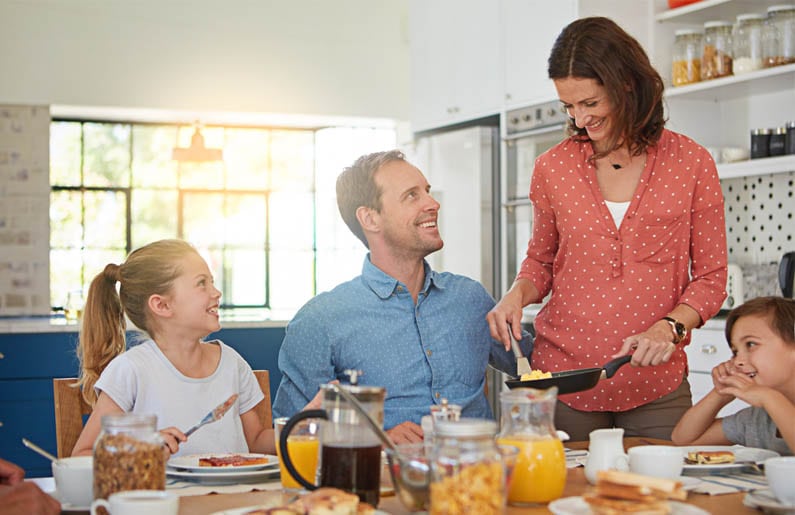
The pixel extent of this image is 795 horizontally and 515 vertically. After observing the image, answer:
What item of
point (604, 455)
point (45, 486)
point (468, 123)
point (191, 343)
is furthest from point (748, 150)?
point (45, 486)

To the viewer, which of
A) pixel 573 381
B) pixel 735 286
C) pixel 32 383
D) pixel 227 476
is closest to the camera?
pixel 227 476

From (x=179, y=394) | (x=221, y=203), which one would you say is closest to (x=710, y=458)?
(x=179, y=394)

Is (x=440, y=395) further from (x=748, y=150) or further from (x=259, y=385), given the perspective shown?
(x=748, y=150)

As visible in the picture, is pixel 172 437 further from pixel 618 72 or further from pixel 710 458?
pixel 618 72

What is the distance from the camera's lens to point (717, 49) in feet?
12.8

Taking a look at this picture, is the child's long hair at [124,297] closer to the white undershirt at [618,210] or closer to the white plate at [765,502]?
the white undershirt at [618,210]

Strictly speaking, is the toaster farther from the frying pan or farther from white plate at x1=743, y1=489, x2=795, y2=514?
white plate at x1=743, y1=489, x2=795, y2=514

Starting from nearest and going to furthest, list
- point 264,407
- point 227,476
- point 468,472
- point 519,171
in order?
point 468,472, point 227,476, point 264,407, point 519,171

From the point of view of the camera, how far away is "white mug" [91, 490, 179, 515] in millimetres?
1102

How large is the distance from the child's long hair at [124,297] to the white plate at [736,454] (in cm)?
118

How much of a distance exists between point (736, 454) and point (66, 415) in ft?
4.20

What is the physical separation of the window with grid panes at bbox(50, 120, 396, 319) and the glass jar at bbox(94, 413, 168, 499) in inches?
307

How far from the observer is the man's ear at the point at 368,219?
225 centimetres

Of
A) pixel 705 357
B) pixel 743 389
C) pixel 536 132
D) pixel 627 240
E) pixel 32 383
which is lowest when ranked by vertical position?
pixel 32 383
